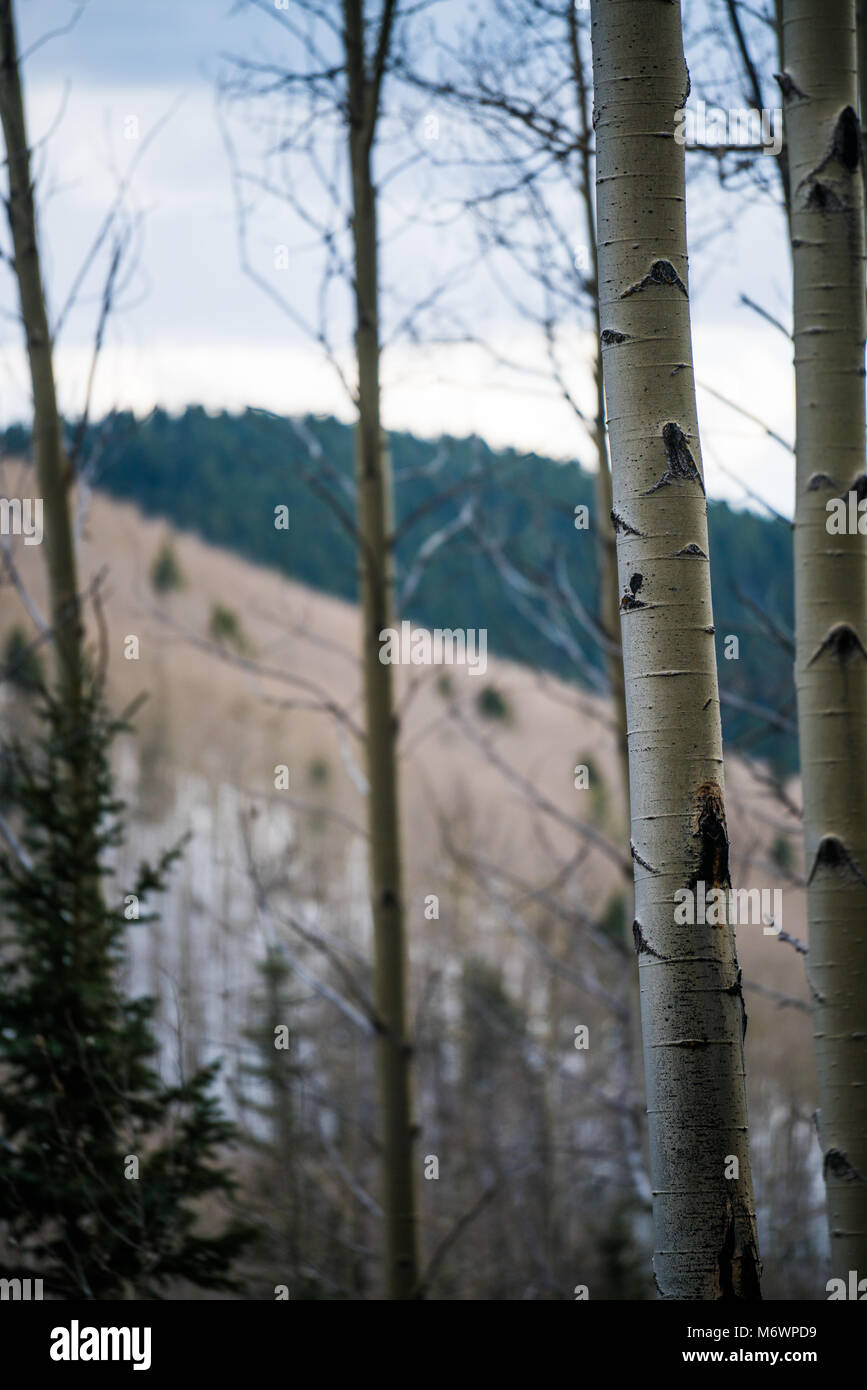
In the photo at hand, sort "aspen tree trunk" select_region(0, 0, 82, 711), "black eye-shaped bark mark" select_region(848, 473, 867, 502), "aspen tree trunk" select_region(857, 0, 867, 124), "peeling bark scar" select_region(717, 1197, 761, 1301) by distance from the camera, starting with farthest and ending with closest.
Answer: "aspen tree trunk" select_region(0, 0, 82, 711)
"aspen tree trunk" select_region(857, 0, 867, 124)
"black eye-shaped bark mark" select_region(848, 473, 867, 502)
"peeling bark scar" select_region(717, 1197, 761, 1301)

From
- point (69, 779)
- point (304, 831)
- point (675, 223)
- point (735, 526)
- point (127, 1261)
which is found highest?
point (304, 831)

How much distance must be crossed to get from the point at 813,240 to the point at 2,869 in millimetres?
3519

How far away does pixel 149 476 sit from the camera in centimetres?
4409

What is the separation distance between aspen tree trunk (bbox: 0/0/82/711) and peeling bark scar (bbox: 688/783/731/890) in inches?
145

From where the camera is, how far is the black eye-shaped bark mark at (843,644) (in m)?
2.76

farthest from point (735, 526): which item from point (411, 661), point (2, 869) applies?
point (2, 869)

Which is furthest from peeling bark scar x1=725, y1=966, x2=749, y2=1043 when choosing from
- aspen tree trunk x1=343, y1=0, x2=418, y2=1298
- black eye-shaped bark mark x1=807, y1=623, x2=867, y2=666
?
aspen tree trunk x1=343, y1=0, x2=418, y2=1298

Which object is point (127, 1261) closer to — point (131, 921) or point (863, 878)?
point (131, 921)

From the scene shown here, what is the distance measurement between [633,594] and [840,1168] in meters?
1.52

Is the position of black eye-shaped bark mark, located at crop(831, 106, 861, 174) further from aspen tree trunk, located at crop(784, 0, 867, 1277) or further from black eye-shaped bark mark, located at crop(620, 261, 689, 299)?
black eye-shaped bark mark, located at crop(620, 261, 689, 299)

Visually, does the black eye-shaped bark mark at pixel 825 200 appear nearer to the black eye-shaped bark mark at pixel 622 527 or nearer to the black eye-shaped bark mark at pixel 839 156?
the black eye-shaped bark mark at pixel 839 156

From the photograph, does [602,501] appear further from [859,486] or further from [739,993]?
[739,993]

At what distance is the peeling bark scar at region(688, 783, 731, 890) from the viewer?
6.70 ft
